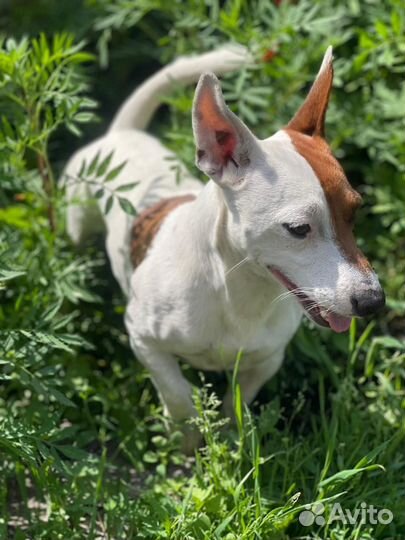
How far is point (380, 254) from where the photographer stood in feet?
12.5

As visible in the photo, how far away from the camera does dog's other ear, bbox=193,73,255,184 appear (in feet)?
7.52

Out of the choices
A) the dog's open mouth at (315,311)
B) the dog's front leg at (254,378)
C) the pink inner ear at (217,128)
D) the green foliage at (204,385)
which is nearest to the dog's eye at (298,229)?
the dog's open mouth at (315,311)

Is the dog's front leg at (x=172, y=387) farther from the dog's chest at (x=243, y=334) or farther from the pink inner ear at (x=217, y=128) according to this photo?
the pink inner ear at (x=217, y=128)

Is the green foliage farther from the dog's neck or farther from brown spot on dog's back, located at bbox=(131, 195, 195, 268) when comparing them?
the dog's neck

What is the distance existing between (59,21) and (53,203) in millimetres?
1813

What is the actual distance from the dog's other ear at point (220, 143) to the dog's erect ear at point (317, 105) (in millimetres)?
267

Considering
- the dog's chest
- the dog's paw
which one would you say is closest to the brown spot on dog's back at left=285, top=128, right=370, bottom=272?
the dog's chest

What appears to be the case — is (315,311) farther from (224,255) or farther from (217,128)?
(217,128)

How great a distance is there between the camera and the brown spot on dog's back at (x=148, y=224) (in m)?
2.91

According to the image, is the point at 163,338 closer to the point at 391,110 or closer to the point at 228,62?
the point at 228,62

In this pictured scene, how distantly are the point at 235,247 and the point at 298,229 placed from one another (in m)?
0.25

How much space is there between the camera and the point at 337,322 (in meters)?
2.42

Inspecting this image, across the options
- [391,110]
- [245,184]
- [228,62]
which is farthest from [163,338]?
[391,110]

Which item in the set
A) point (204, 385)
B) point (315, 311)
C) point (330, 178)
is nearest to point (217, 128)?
point (330, 178)
